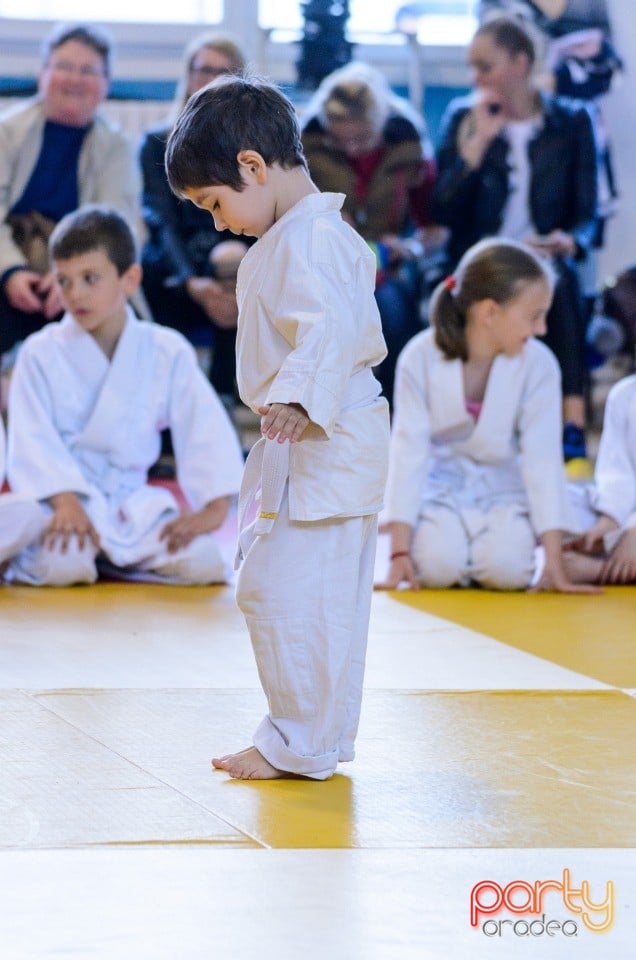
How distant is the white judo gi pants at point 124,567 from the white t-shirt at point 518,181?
273 centimetres

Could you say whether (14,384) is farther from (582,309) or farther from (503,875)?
(582,309)

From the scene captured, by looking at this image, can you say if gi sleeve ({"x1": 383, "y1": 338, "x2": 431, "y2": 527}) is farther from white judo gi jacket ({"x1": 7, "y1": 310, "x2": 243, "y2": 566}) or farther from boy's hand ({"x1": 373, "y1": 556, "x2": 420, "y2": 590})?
white judo gi jacket ({"x1": 7, "y1": 310, "x2": 243, "y2": 566})

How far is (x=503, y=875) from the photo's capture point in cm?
142

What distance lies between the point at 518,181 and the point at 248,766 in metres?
4.21

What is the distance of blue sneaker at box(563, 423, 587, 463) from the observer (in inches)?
208

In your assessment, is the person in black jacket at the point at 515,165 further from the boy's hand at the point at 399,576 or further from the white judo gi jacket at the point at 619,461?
the boy's hand at the point at 399,576

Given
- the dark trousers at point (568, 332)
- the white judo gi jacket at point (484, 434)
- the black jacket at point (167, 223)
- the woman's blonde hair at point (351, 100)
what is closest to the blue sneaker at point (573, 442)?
the dark trousers at point (568, 332)

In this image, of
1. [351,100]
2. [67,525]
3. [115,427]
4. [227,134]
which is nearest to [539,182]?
[351,100]

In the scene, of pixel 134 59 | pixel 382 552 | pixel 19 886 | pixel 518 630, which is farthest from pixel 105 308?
pixel 134 59

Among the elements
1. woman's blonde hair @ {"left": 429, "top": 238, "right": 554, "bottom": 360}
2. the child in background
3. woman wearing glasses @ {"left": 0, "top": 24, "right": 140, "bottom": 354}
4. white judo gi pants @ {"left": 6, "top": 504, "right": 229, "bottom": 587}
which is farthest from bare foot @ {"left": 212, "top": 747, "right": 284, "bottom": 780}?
woman wearing glasses @ {"left": 0, "top": 24, "right": 140, "bottom": 354}

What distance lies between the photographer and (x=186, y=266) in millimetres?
5352

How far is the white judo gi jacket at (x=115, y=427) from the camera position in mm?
3344

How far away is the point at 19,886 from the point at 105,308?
2235 mm

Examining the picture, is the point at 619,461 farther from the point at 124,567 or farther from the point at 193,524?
the point at 124,567
